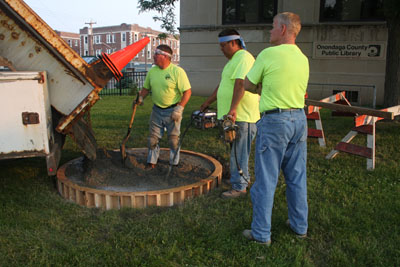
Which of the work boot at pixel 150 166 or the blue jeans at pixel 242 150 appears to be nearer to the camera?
the blue jeans at pixel 242 150

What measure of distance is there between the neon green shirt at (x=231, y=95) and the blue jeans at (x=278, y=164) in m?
1.01

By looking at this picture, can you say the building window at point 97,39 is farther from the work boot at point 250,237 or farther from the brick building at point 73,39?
the work boot at point 250,237

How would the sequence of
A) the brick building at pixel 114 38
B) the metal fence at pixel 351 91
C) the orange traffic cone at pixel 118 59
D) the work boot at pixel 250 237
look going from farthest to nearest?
the brick building at pixel 114 38 → the metal fence at pixel 351 91 → the orange traffic cone at pixel 118 59 → the work boot at pixel 250 237

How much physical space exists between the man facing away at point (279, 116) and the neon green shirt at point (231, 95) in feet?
2.99


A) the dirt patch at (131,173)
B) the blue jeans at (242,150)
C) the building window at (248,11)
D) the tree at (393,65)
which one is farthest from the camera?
the building window at (248,11)

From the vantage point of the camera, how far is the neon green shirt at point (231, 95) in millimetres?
3873

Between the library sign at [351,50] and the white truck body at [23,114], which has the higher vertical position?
the library sign at [351,50]

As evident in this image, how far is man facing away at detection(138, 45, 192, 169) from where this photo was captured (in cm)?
463

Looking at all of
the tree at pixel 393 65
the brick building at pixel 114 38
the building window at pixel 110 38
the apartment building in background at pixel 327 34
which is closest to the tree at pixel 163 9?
the apartment building in background at pixel 327 34

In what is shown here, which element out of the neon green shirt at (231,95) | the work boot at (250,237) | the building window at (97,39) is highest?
the building window at (97,39)

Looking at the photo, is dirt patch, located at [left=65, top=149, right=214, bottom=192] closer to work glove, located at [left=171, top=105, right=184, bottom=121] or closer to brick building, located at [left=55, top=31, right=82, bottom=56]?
work glove, located at [left=171, top=105, right=184, bottom=121]

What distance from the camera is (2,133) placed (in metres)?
3.15

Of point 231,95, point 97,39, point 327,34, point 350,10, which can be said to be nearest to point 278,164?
point 231,95

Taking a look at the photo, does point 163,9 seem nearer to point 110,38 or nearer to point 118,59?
point 118,59
